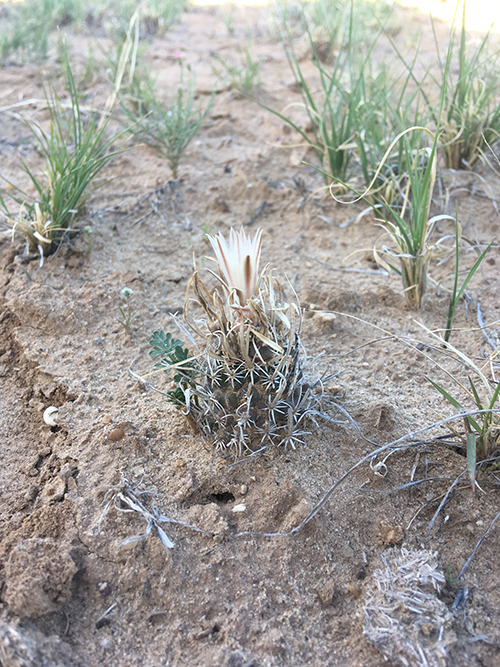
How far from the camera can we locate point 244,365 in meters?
1.31

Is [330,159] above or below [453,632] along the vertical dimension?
above

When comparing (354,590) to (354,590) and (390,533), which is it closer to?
(354,590)

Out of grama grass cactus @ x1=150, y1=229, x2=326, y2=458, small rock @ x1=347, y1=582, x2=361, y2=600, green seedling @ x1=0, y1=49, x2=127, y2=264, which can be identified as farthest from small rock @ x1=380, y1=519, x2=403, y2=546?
green seedling @ x1=0, y1=49, x2=127, y2=264

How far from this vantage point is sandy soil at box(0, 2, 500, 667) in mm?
1127

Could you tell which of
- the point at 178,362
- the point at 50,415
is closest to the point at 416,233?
the point at 178,362

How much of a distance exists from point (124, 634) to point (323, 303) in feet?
4.25

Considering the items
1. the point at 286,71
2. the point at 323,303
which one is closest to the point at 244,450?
the point at 323,303

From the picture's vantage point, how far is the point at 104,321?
1944mm

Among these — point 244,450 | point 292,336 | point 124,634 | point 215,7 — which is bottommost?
point 124,634

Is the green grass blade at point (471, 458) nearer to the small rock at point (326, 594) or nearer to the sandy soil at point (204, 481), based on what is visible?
the sandy soil at point (204, 481)

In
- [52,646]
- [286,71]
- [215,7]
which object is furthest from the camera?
[215,7]

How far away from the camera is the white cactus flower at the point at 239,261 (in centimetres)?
120

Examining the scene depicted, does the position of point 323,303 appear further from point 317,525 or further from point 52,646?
point 52,646

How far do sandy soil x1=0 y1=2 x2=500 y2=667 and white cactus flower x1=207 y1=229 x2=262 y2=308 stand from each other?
33 cm
